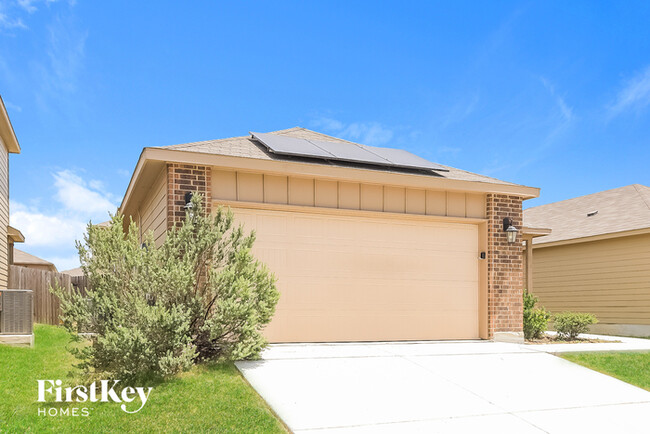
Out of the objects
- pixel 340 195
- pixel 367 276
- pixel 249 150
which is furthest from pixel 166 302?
pixel 367 276

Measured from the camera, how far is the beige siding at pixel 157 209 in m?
7.95

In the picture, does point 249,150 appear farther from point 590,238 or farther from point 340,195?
point 590,238

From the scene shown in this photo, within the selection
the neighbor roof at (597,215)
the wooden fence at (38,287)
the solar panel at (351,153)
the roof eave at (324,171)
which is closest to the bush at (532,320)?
the roof eave at (324,171)

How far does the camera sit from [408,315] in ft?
29.9

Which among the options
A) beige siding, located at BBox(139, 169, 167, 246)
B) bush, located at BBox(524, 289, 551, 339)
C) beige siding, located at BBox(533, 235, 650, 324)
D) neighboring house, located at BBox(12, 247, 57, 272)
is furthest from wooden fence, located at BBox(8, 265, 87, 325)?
neighboring house, located at BBox(12, 247, 57, 272)

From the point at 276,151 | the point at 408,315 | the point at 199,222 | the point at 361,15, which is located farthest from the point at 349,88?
the point at 199,222

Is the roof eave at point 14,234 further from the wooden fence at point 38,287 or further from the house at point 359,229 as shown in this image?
the house at point 359,229

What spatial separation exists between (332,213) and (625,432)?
203 inches

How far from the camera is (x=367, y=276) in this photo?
887 centimetres

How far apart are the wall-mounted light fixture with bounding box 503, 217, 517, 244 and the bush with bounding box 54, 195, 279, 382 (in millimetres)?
5130

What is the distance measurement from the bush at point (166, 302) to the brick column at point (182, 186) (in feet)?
1.93

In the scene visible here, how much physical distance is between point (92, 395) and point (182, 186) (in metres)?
3.27

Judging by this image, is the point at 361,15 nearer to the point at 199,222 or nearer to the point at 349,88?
the point at 349,88

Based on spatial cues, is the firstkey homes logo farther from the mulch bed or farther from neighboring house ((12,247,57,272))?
neighboring house ((12,247,57,272))
